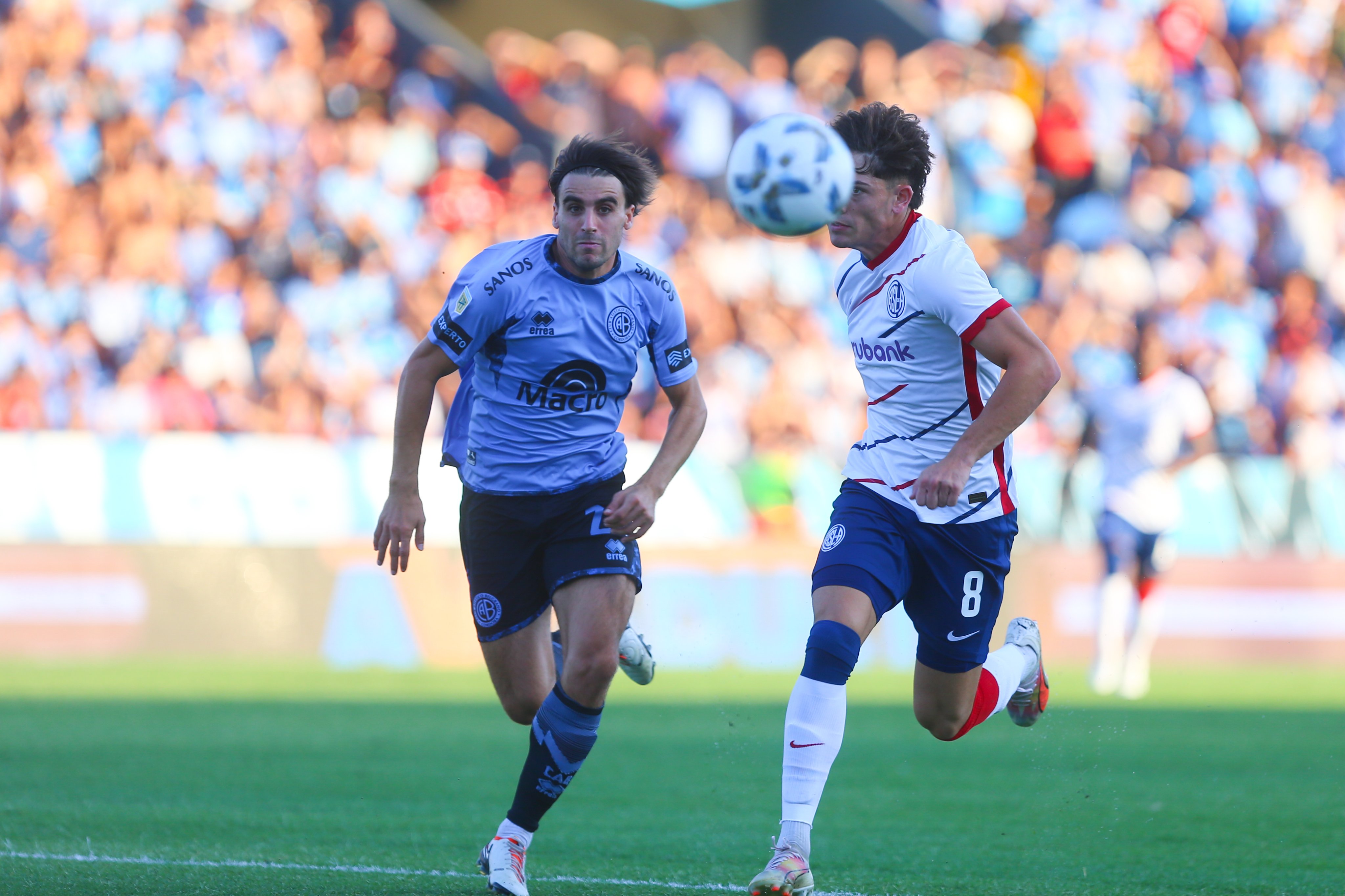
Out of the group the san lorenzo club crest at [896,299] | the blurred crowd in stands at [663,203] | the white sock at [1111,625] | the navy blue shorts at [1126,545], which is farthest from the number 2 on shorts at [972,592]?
the blurred crowd in stands at [663,203]

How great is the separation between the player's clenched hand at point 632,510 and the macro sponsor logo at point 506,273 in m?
0.86

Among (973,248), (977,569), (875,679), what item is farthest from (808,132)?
(973,248)

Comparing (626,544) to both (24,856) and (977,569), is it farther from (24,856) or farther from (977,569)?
(24,856)

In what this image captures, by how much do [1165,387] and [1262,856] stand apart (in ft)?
26.0

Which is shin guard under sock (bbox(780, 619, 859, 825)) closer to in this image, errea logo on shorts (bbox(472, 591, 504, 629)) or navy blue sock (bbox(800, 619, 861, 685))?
navy blue sock (bbox(800, 619, 861, 685))

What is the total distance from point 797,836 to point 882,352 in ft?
5.71

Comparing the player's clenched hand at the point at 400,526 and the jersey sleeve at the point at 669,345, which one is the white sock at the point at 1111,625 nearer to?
the jersey sleeve at the point at 669,345

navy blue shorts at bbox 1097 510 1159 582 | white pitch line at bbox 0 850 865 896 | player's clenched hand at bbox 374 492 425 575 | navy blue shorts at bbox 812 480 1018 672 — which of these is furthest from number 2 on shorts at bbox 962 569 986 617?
navy blue shorts at bbox 1097 510 1159 582

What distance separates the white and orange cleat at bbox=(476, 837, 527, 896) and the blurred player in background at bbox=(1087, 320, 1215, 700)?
30.2 ft

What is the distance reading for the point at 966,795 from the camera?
8.57m

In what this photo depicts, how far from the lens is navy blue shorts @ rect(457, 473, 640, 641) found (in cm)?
628

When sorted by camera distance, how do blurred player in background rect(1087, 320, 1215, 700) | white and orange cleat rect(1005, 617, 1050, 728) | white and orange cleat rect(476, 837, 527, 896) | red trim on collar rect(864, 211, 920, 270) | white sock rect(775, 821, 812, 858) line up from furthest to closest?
blurred player in background rect(1087, 320, 1215, 700), white and orange cleat rect(1005, 617, 1050, 728), red trim on collar rect(864, 211, 920, 270), white and orange cleat rect(476, 837, 527, 896), white sock rect(775, 821, 812, 858)

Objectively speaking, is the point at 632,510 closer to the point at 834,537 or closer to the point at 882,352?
the point at 834,537

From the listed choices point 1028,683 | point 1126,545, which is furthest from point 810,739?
point 1126,545
